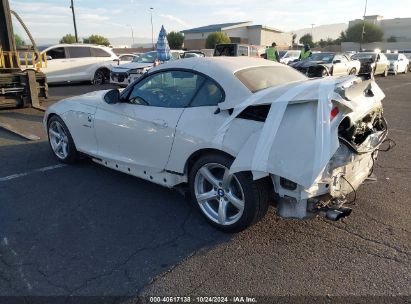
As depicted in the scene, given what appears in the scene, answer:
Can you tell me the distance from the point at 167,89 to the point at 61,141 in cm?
228

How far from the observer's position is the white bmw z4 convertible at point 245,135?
302cm

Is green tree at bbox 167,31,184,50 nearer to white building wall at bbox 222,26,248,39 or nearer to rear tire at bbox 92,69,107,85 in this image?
white building wall at bbox 222,26,248,39

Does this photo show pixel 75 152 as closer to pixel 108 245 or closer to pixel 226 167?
pixel 108 245

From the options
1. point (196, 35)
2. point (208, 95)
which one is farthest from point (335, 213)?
point (196, 35)

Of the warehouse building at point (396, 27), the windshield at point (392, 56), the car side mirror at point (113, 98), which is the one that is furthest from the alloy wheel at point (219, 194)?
the warehouse building at point (396, 27)

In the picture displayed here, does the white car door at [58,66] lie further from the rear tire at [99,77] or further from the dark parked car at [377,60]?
the dark parked car at [377,60]

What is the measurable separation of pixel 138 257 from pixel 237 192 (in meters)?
1.07

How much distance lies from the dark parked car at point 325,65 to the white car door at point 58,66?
9663 millimetres

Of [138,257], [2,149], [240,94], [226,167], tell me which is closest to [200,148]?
[226,167]

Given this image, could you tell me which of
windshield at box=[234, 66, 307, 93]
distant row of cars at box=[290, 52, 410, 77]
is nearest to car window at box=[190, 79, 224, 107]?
windshield at box=[234, 66, 307, 93]

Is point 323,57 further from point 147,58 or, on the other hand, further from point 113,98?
point 113,98

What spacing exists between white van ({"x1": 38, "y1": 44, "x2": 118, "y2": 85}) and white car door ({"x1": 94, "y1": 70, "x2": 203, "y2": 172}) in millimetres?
11296

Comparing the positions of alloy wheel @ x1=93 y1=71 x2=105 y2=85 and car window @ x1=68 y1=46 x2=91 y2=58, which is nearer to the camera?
car window @ x1=68 y1=46 x2=91 y2=58

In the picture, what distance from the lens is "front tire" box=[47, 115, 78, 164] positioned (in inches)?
208
